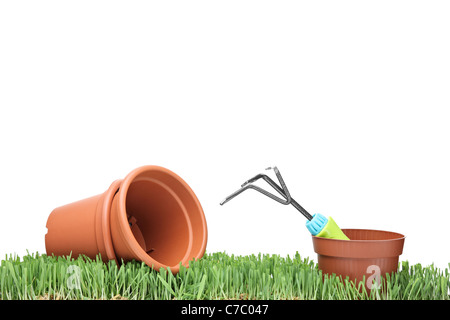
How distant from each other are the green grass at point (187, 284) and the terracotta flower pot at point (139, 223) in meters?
0.08

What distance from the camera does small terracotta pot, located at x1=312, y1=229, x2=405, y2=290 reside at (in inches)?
54.9

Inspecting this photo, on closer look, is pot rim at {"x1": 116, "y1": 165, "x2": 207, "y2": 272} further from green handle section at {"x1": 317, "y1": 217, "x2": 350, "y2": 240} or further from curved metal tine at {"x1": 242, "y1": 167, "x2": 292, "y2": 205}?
green handle section at {"x1": 317, "y1": 217, "x2": 350, "y2": 240}

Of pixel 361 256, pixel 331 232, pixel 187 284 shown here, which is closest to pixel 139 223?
pixel 187 284

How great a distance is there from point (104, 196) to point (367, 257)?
0.87 meters

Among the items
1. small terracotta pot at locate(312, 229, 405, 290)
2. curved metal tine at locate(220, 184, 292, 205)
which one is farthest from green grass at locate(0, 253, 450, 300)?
curved metal tine at locate(220, 184, 292, 205)

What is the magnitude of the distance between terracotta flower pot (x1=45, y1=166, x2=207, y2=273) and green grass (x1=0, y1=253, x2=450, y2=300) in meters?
0.08

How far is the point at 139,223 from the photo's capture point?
5.96ft

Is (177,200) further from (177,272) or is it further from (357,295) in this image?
(357,295)

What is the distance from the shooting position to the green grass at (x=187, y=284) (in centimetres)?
135

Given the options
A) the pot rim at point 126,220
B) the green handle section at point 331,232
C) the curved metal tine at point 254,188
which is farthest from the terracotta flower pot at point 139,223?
the green handle section at point 331,232

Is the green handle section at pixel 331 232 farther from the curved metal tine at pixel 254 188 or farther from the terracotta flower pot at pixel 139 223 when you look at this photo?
the terracotta flower pot at pixel 139 223

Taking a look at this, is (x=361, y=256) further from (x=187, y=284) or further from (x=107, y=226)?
(x=107, y=226)
